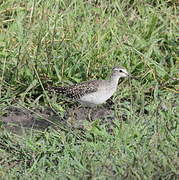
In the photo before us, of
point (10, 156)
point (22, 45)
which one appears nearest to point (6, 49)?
point (22, 45)

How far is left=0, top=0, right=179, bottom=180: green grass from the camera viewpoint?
6.65 m

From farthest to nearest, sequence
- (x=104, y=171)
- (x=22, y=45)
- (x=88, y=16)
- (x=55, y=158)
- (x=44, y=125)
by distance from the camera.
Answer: (x=88, y=16), (x=22, y=45), (x=44, y=125), (x=55, y=158), (x=104, y=171)

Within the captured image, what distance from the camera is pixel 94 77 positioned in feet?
30.5

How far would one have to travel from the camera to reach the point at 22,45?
29.6ft

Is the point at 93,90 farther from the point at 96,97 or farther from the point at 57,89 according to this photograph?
the point at 57,89

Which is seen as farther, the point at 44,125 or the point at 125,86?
the point at 125,86

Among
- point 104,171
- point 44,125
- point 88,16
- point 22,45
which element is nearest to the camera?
point 104,171

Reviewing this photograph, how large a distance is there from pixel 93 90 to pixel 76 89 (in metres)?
0.20

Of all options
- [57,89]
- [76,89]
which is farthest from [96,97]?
[57,89]

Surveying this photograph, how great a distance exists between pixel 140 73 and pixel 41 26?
1400mm

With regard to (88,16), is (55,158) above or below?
below

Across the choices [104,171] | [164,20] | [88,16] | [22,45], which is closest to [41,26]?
[22,45]

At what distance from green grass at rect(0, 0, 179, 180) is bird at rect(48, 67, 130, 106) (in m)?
0.19

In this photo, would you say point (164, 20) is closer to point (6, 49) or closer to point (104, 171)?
point (6, 49)
